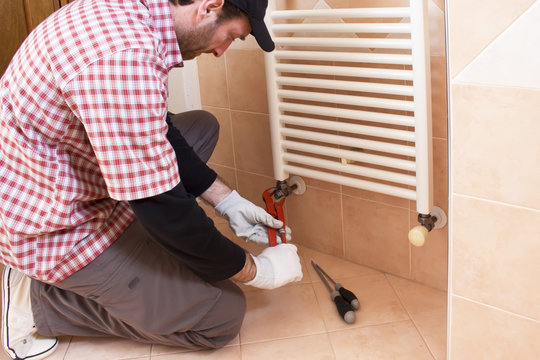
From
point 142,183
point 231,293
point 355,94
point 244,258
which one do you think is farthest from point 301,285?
point 142,183

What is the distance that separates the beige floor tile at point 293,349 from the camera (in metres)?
1.49

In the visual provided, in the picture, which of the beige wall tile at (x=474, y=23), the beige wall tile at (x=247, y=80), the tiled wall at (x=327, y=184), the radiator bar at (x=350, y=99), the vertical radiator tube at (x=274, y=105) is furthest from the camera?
the beige wall tile at (x=247, y=80)

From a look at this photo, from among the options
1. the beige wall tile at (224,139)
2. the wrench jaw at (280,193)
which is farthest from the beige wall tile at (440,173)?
the beige wall tile at (224,139)

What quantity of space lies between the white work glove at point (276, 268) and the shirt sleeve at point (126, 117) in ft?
1.42

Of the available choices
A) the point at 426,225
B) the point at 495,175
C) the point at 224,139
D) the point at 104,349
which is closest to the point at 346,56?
the point at 426,225

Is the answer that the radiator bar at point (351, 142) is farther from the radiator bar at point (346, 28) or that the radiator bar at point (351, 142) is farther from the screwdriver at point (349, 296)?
the screwdriver at point (349, 296)

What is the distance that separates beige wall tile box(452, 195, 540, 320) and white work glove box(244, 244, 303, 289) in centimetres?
44

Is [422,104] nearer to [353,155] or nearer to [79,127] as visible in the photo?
[353,155]

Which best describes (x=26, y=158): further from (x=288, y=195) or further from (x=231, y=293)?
(x=288, y=195)

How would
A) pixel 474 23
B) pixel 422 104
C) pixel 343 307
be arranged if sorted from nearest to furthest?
1. pixel 474 23
2. pixel 422 104
3. pixel 343 307

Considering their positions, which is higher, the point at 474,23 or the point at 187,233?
the point at 474,23

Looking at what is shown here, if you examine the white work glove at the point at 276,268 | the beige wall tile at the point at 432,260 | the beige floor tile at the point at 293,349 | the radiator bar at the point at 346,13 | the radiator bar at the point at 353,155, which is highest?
the radiator bar at the point at 346,13

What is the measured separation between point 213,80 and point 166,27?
3.00ft

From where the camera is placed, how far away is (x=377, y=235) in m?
1.79
